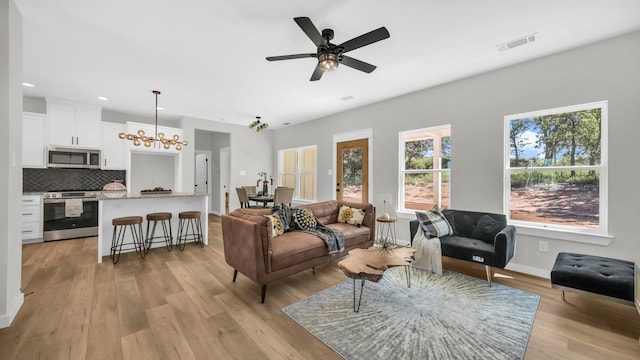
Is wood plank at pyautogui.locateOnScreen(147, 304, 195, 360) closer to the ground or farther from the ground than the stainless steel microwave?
closer to the ground

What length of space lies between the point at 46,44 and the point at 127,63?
73 cm

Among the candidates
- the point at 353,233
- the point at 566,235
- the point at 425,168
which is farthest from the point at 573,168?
the point at 353,233

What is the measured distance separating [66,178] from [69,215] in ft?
2.92

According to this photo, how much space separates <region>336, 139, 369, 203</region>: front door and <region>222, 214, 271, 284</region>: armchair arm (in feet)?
10.1

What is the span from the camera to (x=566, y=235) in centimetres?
299

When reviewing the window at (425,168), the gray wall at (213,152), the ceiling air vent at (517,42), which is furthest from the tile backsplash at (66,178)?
the ceiling air vent at (517,42)

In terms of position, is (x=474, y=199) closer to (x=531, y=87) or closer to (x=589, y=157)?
(x=589, y=157)

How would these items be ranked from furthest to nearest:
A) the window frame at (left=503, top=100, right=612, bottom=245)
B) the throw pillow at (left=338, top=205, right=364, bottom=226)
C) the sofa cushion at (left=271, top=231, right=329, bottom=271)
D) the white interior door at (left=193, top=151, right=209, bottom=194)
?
1. the white interior door at (left=193, top=151, right=209, bottom=194)
2. the throw pillow at (left=338, top=205, right=364, bottom=226)
3. the window frame at (left=503, top=100, right=612, bottom=245)
4. the sofa cushion at (left=271, top=231, right=329, bottom=271)

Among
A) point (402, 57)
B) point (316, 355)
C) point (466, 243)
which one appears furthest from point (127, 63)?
point (466, 243)

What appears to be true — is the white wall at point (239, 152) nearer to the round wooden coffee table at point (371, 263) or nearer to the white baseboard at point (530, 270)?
the round wooden coffee table at point (371, 263)

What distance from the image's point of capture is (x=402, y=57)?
3.14 metres

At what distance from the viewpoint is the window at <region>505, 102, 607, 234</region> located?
2.90 m

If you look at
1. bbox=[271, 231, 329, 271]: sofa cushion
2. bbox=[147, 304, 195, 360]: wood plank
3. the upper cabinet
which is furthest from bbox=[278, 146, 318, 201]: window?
bbox=[147, 304, 195, 360]: wood plank

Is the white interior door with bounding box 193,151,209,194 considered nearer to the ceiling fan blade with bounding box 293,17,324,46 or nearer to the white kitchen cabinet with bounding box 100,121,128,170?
the white kitchen cabinet with bounding box 100,121,128,170
